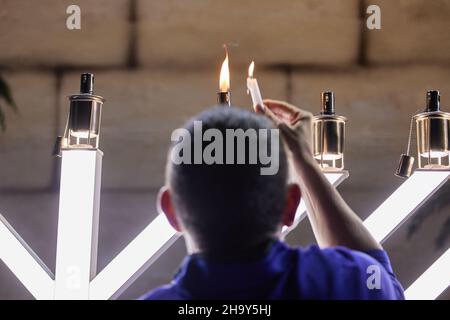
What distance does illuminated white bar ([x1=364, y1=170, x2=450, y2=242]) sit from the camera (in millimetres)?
1607

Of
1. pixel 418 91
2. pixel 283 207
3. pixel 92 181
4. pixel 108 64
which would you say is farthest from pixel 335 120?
pixel 108 64

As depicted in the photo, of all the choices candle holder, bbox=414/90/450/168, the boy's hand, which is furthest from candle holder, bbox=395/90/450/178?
the boy's hand

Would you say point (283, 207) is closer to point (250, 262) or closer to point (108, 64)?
point (250, 262)

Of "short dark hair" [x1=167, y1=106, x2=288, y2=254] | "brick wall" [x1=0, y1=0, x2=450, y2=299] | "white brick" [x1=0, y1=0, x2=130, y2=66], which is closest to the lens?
"short dark hair" [x1=167, y1=106, x2=288, y2=254]

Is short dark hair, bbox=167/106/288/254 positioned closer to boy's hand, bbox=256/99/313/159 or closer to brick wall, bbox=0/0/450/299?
boy's hand, bbox=256/99/313/159

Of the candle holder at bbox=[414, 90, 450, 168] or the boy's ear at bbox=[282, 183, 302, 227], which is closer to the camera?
the boy's ear at bbox=[282, 183, 302, 227]

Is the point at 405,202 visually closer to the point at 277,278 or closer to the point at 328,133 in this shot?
the point at 328,133

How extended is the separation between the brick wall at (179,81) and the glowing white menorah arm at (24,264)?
848 mm

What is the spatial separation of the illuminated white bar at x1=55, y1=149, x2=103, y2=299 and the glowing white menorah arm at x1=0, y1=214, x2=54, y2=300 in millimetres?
46

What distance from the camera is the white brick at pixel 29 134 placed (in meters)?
2.57

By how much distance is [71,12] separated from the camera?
8.83ft

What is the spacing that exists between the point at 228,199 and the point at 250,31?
191cm

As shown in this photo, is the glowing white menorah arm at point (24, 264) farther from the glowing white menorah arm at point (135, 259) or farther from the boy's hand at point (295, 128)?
the boy's hand at point (295, 128)

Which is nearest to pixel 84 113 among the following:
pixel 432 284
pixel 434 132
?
pixel 434 132
